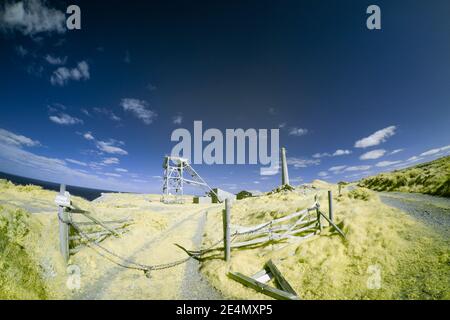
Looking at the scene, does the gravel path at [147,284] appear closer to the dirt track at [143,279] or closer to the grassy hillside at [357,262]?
the dirt track at [143,279]

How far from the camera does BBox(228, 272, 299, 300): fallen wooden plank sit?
16.9 feet

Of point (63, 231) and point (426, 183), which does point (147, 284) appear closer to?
point (63, 231)

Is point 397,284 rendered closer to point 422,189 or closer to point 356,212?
point 356,212

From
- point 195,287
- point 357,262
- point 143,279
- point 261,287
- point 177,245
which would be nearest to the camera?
point 261,287

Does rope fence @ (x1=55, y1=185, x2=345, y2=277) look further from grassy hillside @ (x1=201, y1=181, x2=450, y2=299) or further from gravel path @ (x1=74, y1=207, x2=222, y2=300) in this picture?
grassy hillside @ (x1=201, y1=181, x2=450, y2=299)

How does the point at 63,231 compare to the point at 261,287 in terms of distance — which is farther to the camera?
the point at 63,231

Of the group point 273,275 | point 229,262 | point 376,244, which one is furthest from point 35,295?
point 376,244

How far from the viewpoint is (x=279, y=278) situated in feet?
19.8

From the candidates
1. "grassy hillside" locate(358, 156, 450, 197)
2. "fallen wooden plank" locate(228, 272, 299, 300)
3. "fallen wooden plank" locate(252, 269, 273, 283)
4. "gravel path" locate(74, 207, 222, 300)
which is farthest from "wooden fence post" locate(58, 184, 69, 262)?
"grassy hillside" locate(358, 156, 450, 197)

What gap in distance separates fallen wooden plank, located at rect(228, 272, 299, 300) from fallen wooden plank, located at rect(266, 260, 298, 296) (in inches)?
11.1

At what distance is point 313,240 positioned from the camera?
8.14 metres

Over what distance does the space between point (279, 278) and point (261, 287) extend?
733 mm

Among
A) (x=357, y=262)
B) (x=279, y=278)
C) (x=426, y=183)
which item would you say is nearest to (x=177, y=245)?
(x=279, y=278)
